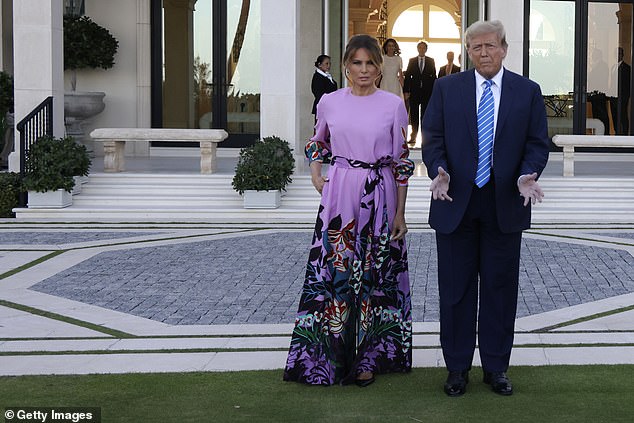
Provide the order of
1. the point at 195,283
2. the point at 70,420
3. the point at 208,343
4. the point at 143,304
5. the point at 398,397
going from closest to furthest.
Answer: the point at 70,420, the point at 398,397, the point at 208,343, the point at 143,304, the point at 195,283

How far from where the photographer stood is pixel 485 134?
18.5 feet

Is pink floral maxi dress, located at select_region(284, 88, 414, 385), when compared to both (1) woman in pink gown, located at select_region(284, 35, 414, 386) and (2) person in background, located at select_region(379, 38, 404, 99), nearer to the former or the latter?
(1) woman in pink gown, located at select_region(284, 35, 414, 386)

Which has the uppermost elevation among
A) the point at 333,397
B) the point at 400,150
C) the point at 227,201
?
the point at 400,150

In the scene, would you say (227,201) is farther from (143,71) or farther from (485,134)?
(485,134)

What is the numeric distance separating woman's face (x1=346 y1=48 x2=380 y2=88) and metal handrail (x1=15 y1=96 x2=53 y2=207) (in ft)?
29.5

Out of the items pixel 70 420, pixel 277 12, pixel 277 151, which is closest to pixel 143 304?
pixel 70 420

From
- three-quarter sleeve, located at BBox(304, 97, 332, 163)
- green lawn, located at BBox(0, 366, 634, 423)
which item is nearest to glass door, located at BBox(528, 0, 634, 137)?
green lawn, located at BBox(0, 366, 634, 423)

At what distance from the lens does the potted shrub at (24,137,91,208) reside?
13.9m

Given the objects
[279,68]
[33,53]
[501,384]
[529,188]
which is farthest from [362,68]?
[33,53]

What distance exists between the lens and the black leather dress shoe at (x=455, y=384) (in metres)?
5.71

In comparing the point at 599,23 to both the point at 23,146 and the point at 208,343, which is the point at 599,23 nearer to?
the point at 23,146

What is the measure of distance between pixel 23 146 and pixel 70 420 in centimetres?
925

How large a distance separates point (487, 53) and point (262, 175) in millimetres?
8438

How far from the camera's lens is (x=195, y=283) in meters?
9.36
